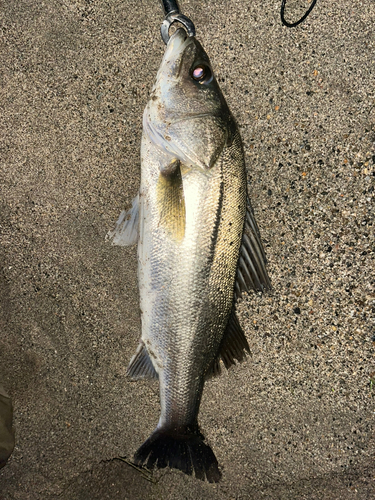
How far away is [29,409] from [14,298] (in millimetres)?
794

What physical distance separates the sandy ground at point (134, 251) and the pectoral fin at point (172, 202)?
1.82 feet

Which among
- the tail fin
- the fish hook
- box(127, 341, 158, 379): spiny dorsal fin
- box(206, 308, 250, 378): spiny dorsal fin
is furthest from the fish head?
the tail fin

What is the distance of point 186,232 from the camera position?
5.54ft

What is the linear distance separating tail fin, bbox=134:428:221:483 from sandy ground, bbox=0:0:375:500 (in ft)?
1.10

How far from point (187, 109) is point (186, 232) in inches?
26.8

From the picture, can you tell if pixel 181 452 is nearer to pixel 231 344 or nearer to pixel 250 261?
pixel 231 344

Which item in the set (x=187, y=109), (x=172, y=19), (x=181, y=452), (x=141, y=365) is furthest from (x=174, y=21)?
(x=181, y=452)

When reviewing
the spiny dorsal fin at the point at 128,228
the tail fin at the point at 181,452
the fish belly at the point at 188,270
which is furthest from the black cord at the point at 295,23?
the tail fin at the point at 181,452

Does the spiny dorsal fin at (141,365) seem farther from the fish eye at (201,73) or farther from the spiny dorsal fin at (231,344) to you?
the fish eye at (201,73)

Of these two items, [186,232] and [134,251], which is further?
[134,251]

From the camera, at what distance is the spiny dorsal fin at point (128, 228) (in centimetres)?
194

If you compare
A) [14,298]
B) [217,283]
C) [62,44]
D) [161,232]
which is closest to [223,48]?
[62,44]

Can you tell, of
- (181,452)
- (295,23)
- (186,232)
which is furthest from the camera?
(295,23)

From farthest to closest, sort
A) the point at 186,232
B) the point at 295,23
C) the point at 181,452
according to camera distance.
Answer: the point at 295,23 < the point at 181,452 < the point at 186,232
